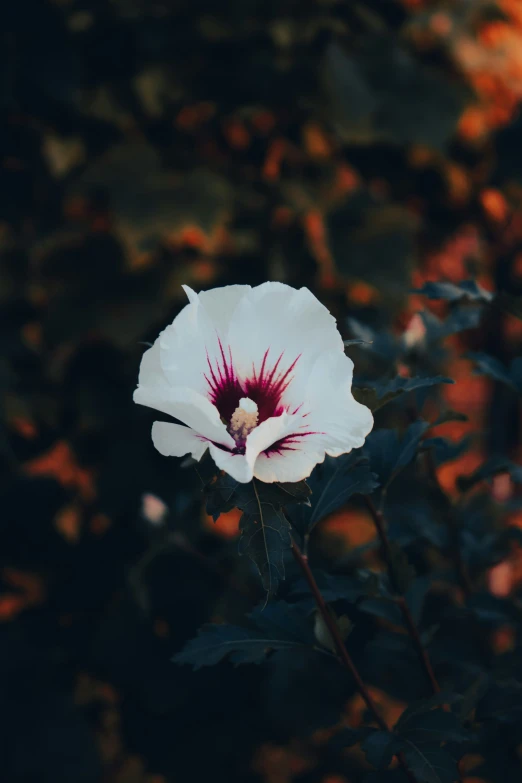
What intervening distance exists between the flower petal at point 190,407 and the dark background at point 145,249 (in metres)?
1.16

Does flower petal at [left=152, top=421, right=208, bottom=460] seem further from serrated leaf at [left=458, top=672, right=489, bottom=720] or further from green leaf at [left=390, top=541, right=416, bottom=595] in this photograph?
serrated leaf at [left=458, top=672, right=489, bottom=720]

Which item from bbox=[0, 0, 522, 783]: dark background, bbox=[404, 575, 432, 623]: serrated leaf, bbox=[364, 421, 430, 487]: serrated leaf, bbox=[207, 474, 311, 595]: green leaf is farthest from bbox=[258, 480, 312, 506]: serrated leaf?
bbox=[0, 0, 522, 783]: dark background

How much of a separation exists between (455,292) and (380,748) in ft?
1.21

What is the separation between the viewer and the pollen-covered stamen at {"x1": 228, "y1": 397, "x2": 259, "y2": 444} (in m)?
0.47

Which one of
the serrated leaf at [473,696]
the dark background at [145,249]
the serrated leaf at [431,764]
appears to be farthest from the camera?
the dark background at [145,249]

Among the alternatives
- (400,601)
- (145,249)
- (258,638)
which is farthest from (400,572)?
(145,249)

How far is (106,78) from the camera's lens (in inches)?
67.6

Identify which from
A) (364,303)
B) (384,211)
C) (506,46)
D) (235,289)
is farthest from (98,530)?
(506,46)

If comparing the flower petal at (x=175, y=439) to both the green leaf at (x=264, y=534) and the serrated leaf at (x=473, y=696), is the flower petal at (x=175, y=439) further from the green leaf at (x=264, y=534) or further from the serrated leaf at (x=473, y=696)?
the serrated leaf at (x=473, y=696)

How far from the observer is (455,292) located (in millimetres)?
664

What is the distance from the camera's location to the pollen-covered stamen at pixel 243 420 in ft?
1.55

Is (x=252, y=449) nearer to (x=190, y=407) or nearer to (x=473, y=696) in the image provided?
(x=190, y=407)

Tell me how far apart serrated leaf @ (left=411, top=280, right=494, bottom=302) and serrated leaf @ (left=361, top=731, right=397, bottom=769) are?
35cm

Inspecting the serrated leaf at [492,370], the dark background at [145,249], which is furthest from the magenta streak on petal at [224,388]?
the dark background at [145,249]
